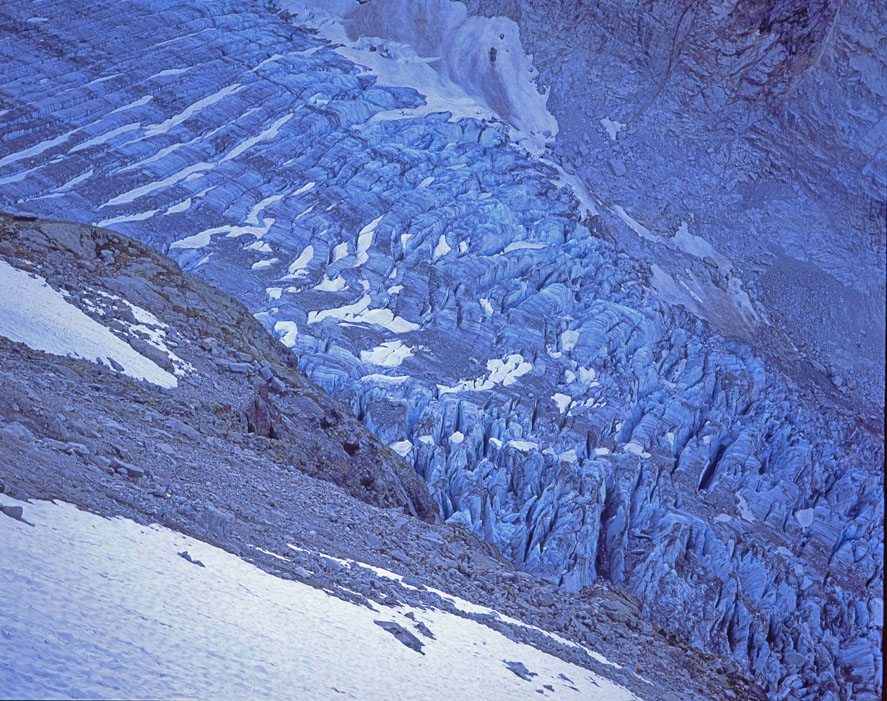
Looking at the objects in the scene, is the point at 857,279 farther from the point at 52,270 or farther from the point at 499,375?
the point at 52,270

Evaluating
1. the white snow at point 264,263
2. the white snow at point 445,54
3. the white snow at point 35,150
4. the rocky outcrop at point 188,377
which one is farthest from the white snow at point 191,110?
the rocky outcrop at point 188,377

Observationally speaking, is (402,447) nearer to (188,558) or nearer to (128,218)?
(128,218)

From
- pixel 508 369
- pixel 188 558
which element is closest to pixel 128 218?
pixel 508 369

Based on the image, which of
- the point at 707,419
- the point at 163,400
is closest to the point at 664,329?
the point at 707,419

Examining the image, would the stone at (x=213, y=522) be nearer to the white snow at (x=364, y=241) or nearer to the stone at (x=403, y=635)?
the stone at (x=403, y=635)

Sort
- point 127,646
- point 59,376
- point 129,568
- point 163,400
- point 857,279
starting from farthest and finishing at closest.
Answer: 1. point 857,279
2. point 163,400
3. point 59,376
4. point 129,568
5. point 127,646

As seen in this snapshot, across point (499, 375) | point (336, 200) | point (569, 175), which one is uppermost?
point (569, 175)
